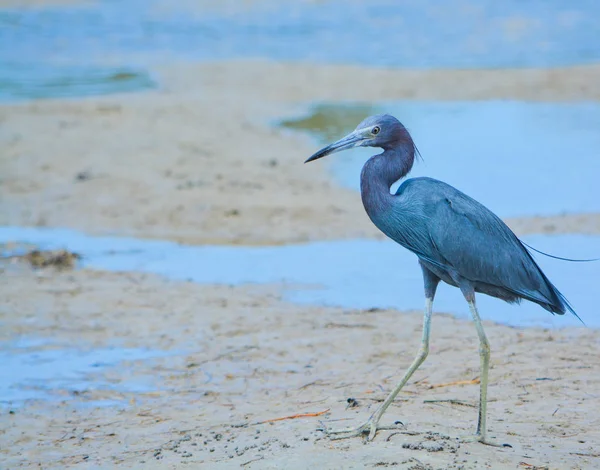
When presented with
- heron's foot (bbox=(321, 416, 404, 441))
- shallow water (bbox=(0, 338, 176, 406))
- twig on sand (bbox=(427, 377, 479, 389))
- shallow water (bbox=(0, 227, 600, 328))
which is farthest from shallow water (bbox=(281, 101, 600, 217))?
heron's foot (bbox=(321, 416, 404, 441))

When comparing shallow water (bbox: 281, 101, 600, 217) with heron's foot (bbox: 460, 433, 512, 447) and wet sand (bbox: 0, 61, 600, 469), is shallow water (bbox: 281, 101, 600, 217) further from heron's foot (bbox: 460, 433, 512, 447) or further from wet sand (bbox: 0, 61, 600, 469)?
heron's foot (bbox: 460, 433, 512, 447)

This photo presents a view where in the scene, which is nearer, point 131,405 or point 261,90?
point 131,405

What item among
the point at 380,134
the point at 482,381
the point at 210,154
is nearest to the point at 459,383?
the point at 482,381

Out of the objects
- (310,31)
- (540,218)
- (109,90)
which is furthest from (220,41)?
(540,218)

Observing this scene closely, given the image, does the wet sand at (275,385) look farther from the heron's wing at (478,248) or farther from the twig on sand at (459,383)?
the heron's wing at (478,248)

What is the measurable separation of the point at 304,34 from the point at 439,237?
1925 cm

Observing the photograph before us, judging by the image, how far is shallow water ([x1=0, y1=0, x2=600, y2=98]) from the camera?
68.0 ft

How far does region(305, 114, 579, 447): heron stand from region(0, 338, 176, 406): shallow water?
6.43 feet

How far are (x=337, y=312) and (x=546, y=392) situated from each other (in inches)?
88.1

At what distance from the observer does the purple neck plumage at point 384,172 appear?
5.62m

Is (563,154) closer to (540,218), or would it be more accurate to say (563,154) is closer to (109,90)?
(540,218)

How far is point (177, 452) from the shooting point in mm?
5492

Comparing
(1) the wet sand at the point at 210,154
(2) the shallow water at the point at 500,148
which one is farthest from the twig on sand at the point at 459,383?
(1) the wet sand at the point at 210,154

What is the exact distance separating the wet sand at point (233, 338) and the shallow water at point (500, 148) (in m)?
0.61
